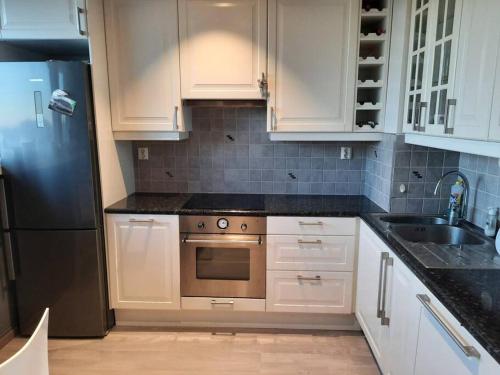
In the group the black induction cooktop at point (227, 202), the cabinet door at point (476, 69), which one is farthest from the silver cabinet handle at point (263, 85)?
the cabinet door at point (476, 69)

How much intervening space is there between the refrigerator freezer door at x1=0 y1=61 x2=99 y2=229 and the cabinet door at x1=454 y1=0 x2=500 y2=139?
78.3 inches

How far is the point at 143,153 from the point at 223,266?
3.74ft

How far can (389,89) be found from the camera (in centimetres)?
224

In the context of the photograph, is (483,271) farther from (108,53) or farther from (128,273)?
(108,53)

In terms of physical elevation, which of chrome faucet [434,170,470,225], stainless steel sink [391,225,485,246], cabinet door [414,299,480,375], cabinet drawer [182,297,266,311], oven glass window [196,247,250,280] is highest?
chrome faucet [434,170,470,225]

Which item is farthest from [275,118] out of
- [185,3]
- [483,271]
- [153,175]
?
[483,271]

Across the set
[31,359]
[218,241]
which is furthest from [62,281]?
[31,359]

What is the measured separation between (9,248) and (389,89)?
2657 millimetres

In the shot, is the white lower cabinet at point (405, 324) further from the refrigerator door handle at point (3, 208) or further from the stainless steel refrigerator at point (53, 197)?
the refrigerator door handle at point (3, 208)

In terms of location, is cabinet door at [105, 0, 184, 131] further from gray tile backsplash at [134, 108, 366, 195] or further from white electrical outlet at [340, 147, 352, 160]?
white electrical outlet at [340, 147, 352, 160]

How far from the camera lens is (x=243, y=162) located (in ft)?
9.23

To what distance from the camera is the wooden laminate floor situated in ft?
6.92

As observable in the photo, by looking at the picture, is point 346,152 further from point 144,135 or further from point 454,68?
point 144,135

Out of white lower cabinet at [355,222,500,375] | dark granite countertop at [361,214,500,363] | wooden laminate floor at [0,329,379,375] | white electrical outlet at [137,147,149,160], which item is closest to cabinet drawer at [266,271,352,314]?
white lower cabinet at [355,222,500,375]
